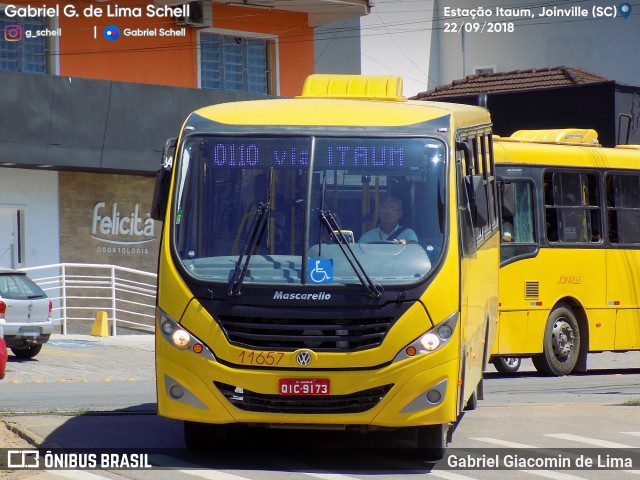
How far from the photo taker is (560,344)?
18203 mm

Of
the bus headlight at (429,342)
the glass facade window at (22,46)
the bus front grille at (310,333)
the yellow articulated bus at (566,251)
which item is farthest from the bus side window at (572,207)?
the glass facade window at (22,46)

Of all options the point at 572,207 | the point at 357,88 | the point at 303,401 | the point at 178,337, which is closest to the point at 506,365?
the point at 572,207

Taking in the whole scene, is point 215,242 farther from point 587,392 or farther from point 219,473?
point 587,392

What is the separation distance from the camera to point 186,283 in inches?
369

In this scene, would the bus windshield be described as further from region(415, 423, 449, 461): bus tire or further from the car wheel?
the car wheel

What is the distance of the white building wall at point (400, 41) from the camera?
44.2 metres

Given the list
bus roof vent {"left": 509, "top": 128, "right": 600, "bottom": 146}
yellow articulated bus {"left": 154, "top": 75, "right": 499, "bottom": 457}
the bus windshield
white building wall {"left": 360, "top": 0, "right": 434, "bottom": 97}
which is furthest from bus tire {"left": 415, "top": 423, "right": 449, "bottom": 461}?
white building wall {"left": 360, "top": 0, "right": 434, "bottom": 97}

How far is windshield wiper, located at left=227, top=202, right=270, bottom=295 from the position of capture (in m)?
9.23

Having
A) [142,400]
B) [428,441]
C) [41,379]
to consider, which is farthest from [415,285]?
[41,379]

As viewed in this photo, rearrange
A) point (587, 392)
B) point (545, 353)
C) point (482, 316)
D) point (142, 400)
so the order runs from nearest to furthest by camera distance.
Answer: point (482, 316) → point (142, 400) → point (587, 392) → point (545, 353)

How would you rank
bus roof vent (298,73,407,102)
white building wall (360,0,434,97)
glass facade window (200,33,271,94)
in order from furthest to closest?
1. white building wall (360,0,434,97)
2. glass facade window (200,33,271,94)
3. bus roof vent (298,73,407,102)

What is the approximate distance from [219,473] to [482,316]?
12.4ft

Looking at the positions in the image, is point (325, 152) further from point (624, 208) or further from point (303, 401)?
point (624, 208)

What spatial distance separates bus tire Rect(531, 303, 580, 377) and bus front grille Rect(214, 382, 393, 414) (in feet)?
30.1
